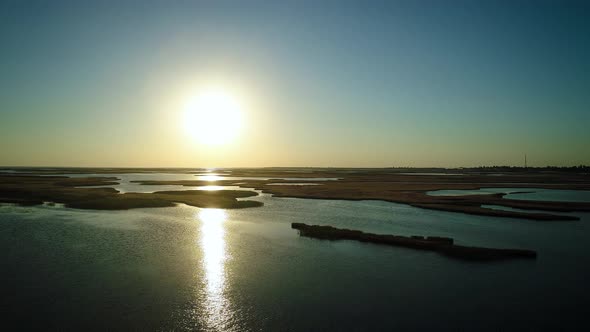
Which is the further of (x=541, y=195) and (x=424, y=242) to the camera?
(x=541, y=195)

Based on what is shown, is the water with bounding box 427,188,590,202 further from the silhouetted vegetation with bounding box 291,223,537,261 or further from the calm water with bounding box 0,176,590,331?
the silhouetted vegetation with bounding box 291,223,537,261

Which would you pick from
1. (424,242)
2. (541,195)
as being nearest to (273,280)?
(424,242)

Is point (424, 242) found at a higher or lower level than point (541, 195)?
lower

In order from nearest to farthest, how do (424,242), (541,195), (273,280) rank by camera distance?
(273,280), (424,242), (541,195)

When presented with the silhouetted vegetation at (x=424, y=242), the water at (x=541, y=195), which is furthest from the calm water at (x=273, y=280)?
the water at (x=541, y=195)

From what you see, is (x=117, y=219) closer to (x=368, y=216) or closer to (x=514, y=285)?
(x=368, y=216)

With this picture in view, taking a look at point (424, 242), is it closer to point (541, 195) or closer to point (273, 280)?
point (273, 280)

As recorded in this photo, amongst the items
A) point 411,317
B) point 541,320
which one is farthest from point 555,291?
point 411,317

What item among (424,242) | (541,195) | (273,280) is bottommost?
(273,280)
